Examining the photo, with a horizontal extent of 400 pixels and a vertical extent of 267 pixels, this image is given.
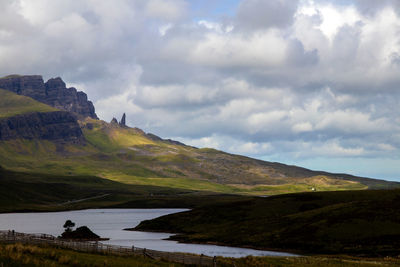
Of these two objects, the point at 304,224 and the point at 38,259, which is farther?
the point at 304,224

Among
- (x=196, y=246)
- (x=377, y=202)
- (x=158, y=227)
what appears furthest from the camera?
(x=158, y=227)

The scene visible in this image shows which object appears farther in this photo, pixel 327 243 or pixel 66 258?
pixel 327 243

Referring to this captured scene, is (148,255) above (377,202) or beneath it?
beneath

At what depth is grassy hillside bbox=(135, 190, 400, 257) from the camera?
11469 centimetres

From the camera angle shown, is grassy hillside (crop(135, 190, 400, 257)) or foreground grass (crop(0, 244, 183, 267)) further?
grassy hillside (crop(135, 190, 400, 257))

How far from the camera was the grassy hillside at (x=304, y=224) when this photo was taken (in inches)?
4515

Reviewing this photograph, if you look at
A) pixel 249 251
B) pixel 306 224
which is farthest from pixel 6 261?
pixel 306 224

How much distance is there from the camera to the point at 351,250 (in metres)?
110

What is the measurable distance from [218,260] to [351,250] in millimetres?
56091

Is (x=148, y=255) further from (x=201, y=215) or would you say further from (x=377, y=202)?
(x=201, y=215)

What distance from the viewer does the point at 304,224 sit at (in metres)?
133

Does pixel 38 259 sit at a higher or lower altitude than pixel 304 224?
lower

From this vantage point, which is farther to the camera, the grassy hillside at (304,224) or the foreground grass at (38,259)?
the grassy hillside at (304,224)

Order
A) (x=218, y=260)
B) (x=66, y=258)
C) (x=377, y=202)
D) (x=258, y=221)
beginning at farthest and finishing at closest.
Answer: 1. (x=258, y=221)
2. (x=377, y=202)
3. (x=218, y=260)
4. (x=66, y=258)
